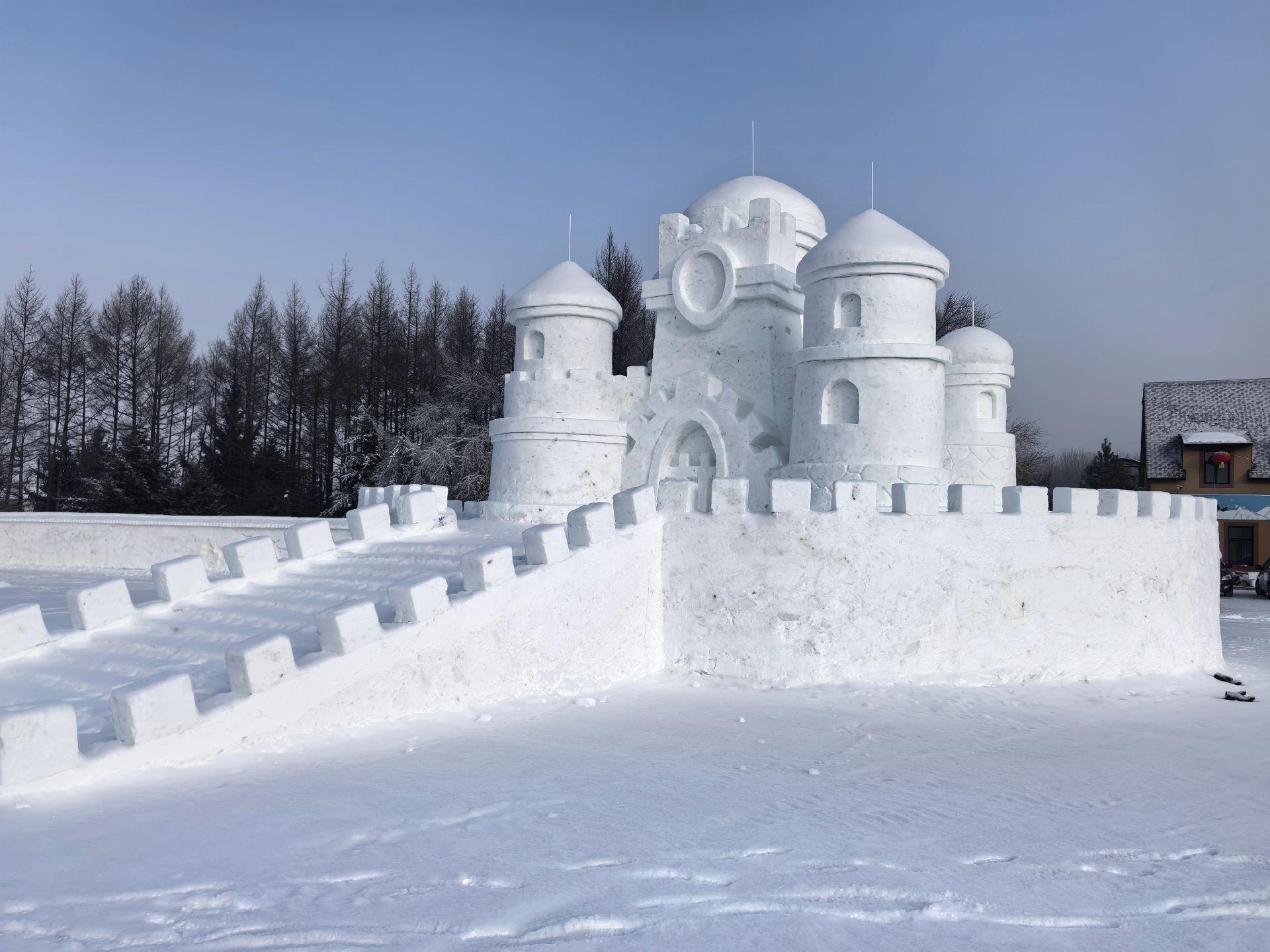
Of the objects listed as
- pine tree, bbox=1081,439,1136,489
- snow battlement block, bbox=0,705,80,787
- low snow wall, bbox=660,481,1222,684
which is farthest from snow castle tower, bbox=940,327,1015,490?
pine tree, bbox=1081,439,1136,489

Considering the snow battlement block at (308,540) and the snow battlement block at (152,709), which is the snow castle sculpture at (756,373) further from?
the snow battlement block at (152,709)

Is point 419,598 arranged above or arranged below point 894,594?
above

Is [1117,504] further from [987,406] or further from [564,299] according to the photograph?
[564,299]

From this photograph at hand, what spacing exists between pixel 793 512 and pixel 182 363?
31.1m

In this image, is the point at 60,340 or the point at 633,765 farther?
the point at 60,340

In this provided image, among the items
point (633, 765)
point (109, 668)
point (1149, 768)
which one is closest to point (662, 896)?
point (633, 765)

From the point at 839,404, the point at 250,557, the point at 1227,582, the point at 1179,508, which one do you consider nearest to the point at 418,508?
the point at 250,557

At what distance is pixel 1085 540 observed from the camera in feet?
35.3

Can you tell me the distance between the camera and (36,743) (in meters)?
5.77

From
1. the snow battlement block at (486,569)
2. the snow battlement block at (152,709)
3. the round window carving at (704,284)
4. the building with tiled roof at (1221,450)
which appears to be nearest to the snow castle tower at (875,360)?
the round window carving at (704,284)

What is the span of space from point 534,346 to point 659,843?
441 inches

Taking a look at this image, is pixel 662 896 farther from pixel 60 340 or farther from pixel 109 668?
pixel 60 340

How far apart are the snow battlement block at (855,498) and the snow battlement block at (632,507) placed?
6.32 ft

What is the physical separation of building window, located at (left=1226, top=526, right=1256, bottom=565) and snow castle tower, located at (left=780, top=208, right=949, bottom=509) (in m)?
23.3
